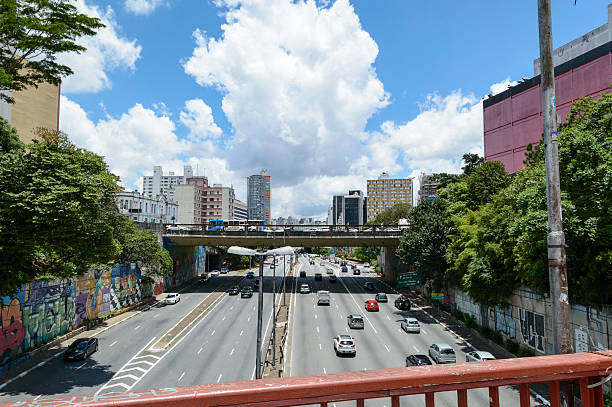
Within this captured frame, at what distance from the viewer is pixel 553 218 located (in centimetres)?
831

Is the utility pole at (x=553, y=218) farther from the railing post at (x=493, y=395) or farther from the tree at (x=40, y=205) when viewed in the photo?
the tree at (x=40, y=205)

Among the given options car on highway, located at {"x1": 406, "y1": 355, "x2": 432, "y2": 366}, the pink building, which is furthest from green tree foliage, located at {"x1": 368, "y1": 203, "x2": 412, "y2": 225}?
car on highway, located at {"x1": 406, "y1": 355, "x2": 432, "y2": 366}

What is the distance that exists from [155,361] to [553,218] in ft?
96.1

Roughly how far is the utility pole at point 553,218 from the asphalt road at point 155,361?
20788mm

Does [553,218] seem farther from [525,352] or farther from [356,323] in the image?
[356,323]

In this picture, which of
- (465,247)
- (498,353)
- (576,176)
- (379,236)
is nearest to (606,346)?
(576,176)

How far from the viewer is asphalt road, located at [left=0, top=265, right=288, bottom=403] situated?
935 inches

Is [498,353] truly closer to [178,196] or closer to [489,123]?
[489,123]

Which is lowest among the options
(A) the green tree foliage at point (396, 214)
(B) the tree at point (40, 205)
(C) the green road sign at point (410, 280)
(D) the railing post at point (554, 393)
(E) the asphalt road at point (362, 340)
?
(E) the asphalt road at point (362, 340)

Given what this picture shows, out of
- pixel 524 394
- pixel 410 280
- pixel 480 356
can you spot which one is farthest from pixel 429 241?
pixel 524 394

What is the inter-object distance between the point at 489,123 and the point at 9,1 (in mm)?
53385

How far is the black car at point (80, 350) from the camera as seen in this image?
28.2 metres

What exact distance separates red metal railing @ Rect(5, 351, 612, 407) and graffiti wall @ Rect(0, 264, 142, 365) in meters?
32.0

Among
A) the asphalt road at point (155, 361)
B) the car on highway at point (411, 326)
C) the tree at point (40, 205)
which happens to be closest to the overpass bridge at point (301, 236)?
the asphalt road at point (155, 361)
